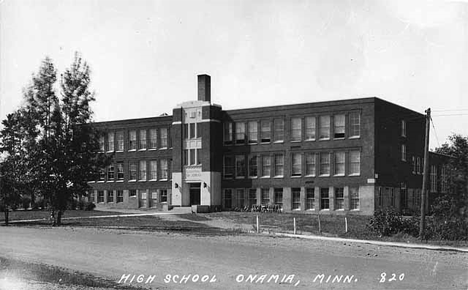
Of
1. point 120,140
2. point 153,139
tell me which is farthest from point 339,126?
point 120,140

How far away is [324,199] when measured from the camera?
1971 inches

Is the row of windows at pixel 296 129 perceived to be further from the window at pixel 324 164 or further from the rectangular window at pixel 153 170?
the rectangular window at pixel 153 170

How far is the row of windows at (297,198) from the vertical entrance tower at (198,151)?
167 centimetres

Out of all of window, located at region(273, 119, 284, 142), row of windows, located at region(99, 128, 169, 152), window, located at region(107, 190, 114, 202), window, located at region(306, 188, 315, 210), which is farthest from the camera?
window, located at region(107, 190, 114, 202)

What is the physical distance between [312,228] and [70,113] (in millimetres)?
15213

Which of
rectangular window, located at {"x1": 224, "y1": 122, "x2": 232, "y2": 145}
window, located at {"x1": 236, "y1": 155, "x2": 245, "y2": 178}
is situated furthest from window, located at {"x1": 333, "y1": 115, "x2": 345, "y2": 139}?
rectangular window, located at {"x1": 224, "y1": 122, "x2": 232, "y2": 145}

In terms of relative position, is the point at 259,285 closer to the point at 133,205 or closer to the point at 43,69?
the point at 43,69

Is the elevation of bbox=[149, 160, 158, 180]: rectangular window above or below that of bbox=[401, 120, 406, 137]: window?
below

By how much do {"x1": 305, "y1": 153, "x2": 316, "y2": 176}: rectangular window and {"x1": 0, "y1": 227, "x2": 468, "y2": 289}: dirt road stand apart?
26.8 m

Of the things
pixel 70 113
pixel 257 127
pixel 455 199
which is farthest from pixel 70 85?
pixel 257 127

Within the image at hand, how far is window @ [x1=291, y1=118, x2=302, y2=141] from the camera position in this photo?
51.8 m

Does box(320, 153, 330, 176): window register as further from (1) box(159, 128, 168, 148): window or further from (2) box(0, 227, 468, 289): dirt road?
(2) box(0, 227, 468, 289): dirt road

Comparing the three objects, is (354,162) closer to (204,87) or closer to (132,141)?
(204,87)

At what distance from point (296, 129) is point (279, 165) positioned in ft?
12.3
